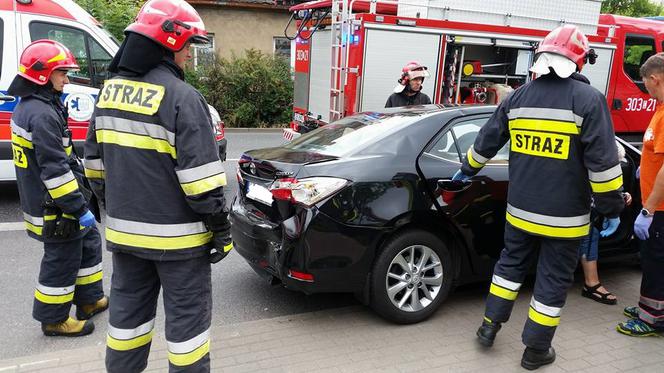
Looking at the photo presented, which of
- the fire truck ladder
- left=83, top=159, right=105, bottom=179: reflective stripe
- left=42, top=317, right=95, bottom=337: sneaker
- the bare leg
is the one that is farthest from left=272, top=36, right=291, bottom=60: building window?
left=83, top=159, right=105, bottom=179: reflective stripe

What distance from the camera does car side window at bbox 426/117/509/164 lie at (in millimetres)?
3930

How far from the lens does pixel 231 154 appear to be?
1060cm

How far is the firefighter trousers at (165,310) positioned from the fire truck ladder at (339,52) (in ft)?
17.6

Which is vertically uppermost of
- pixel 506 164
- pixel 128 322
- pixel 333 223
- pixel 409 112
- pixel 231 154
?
pixel 409 112

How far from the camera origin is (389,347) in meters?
3.51

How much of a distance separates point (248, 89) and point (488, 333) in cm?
1218

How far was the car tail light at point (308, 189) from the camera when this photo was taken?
136 inches

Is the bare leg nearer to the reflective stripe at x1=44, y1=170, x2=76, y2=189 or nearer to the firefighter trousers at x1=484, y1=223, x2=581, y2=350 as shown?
the firefighter trousers at x1=484, y1=223, x2=581, y2=350

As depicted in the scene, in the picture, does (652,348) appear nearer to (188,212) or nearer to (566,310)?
(566,310)

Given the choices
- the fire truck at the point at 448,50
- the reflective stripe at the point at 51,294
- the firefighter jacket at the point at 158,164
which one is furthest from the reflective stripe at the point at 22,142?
the fire truck at the point at 448,50

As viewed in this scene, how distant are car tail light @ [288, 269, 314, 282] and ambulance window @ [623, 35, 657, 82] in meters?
8.64

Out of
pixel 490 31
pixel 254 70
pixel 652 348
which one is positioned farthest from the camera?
pixel 254 70

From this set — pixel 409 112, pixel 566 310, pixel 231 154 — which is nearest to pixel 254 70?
pixel 231 154

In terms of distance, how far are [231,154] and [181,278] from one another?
824 centimetres
